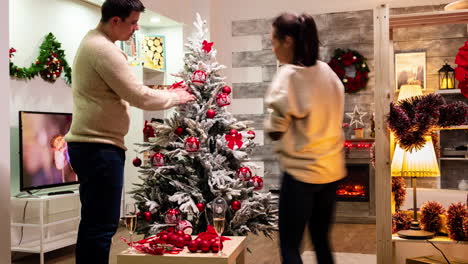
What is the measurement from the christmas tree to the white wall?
75 cm

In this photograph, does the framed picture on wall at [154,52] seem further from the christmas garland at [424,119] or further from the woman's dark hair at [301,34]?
the woman's dark hair at [301,34]

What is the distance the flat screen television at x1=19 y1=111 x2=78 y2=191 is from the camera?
3945 mm

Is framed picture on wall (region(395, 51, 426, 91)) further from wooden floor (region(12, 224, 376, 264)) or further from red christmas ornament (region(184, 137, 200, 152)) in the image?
red christmas ornament (region(184, 137, 200, 152))

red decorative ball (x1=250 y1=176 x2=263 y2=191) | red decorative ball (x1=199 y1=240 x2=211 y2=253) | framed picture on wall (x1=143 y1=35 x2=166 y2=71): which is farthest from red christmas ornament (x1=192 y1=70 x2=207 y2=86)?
framed picture on wall (x1=143 y1=35 x2=166 y2=71)

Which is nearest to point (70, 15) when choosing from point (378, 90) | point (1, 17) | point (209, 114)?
→ point (1, 17)

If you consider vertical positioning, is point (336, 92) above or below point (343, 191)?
above

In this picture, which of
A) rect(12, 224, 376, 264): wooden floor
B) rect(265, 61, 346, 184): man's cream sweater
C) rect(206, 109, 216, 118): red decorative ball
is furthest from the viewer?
rect(12, 224, 376, 264): wooden floor

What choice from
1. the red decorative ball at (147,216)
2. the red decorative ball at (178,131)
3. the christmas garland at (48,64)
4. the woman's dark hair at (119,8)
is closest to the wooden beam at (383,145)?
the red decorative ball at (178,131)

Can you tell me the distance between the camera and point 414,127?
283cm

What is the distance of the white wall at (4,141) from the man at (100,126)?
1.12 meters

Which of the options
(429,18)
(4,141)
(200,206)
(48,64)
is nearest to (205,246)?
(200,206)

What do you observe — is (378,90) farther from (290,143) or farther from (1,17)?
(1,17)

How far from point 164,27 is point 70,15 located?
145 centimetres

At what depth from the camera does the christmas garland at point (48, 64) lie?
429cm
